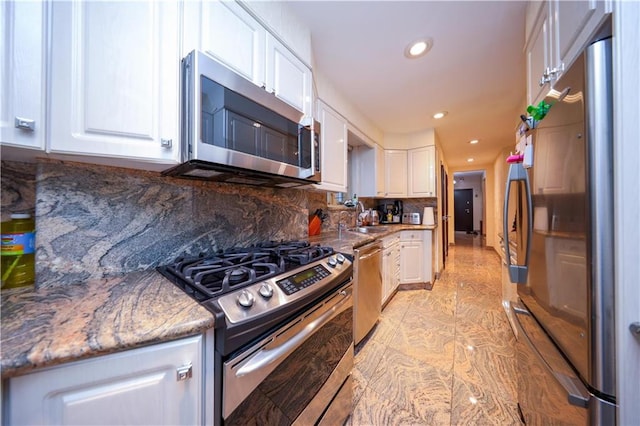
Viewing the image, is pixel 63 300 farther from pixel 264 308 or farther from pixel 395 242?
pixel 395 242

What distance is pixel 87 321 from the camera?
550 mm

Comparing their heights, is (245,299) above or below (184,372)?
above

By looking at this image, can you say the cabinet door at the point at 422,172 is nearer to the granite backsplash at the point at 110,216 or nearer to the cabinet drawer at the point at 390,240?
the cabinet drawer at the point at 390,240

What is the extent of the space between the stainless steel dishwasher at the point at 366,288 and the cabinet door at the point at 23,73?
159 cm

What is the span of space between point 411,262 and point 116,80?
3.40 meters

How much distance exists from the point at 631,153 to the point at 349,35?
1.68m

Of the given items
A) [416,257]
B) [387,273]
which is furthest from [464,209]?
[387,273]

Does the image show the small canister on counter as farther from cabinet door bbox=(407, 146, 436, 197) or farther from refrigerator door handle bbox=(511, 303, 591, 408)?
cabinet door bbox=(407, 146, 436, 197)

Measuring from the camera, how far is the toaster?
3769 mm

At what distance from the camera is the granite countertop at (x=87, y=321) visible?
435 millimetres

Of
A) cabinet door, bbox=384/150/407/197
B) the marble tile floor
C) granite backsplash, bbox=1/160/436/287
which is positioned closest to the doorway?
cabinet door, bbox=384/150/407/197

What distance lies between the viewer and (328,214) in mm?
2631

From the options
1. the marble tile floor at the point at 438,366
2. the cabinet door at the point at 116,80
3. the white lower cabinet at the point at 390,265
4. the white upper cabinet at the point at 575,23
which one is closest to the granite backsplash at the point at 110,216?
the cabinet door at the point at 116,80

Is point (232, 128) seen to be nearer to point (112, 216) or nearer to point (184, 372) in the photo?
point (112, 216)
